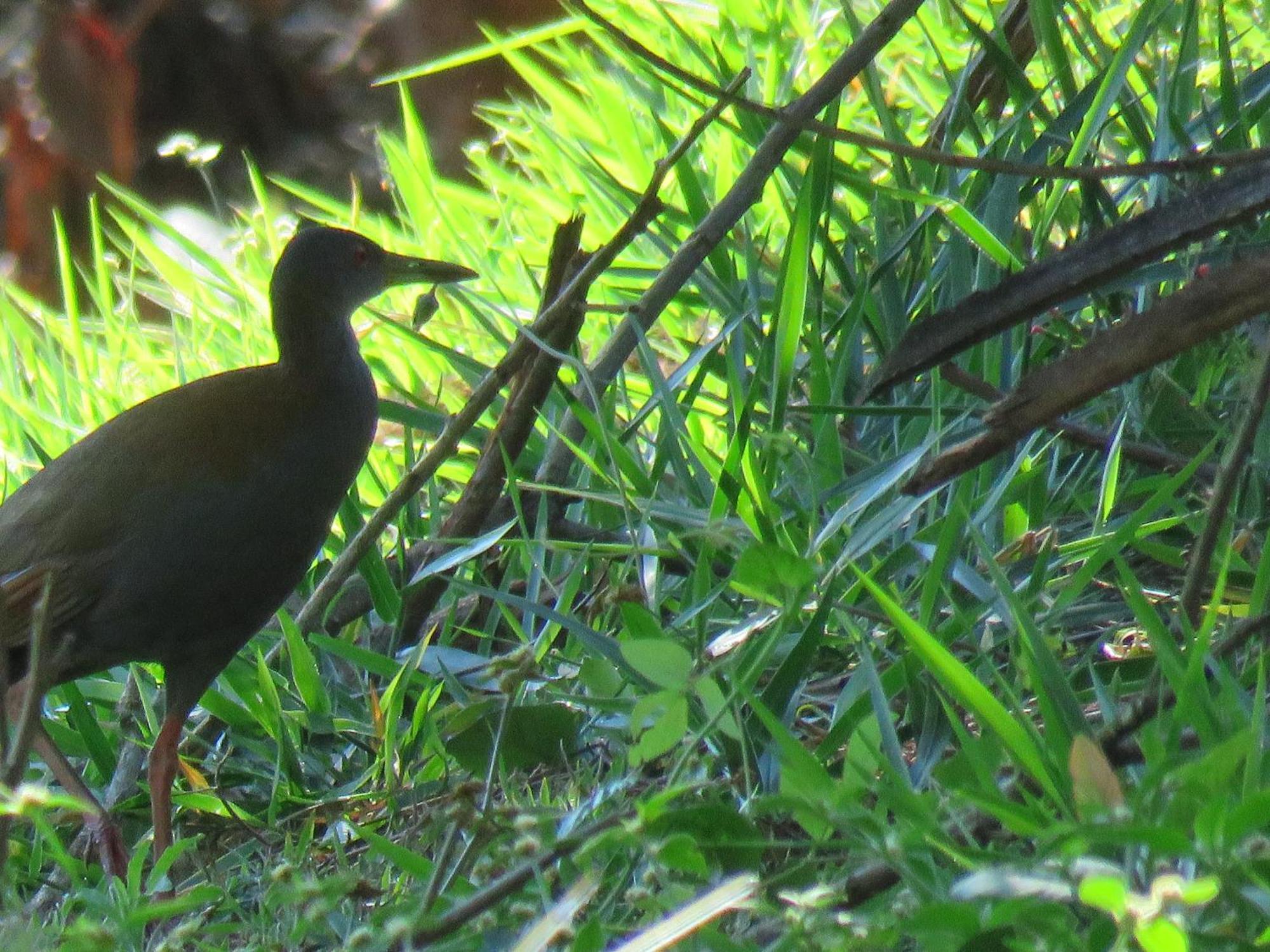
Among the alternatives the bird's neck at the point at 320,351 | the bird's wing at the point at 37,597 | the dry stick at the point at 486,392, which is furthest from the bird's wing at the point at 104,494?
the dry stick at the point at 486,392

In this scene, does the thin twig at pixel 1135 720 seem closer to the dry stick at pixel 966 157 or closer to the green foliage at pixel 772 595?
the green foliage at pixel 772 595

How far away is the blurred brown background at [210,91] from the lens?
566 centimetres

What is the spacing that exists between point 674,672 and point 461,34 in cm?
469

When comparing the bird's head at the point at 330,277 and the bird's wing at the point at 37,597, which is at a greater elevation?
the bird's head at the point at 330,277

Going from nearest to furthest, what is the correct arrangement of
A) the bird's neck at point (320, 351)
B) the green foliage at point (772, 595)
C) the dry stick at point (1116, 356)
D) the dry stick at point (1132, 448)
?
the dry stick at point (1116, 356) < the green foliage at point (772, 595) < the dry stick at point (1132, 448) < the bird's neck at point (320, 351)

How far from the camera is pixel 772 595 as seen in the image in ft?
6.12

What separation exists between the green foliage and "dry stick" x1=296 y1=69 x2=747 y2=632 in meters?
0.11

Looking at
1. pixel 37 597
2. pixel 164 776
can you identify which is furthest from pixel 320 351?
pixel 164 776

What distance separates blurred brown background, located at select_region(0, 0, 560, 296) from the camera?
18.6 feet

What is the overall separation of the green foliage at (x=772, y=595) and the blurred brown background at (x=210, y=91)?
1607 mm

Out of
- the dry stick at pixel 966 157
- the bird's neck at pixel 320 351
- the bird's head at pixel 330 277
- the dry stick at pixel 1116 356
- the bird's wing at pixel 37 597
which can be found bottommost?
the bird's wing at pixel 37 597

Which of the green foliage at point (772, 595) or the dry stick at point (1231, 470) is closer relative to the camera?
the green foliage at point (772, 595)

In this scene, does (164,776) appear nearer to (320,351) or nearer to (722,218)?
(320,351)

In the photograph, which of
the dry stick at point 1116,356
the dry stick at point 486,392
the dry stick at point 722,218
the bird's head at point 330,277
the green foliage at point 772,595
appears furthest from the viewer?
the bird's head at point 330,277
